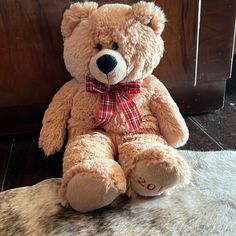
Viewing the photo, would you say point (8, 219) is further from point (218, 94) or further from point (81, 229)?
point (218, 94)

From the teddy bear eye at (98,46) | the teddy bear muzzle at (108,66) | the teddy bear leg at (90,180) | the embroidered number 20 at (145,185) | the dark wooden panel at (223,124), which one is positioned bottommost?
the dark wooden panel at (223,124)

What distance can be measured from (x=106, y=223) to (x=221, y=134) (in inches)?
21.3

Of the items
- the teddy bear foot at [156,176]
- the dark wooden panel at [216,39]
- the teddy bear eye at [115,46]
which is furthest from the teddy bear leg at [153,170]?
the dark wooden panel at [216,39]

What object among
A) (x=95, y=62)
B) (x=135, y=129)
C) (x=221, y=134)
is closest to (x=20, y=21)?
(x=95, y=62)

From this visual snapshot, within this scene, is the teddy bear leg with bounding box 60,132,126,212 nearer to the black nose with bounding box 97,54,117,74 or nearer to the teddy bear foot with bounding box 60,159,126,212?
the teddy bear foot with bounding box 60,159,126,212

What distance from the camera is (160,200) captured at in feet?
2.66

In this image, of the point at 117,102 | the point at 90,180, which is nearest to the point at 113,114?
the point at 117,102

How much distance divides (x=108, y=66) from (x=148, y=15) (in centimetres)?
17

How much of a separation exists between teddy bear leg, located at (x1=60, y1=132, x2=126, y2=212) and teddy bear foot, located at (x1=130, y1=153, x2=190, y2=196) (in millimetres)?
36

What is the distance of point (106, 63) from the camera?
2.62 feet

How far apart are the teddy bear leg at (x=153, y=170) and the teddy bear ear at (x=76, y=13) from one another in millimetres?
348

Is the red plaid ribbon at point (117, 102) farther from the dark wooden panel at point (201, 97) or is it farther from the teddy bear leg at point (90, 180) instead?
the dark wooden panel at point (201, 97)

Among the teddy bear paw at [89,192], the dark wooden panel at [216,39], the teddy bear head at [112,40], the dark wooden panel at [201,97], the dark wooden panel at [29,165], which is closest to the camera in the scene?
the teddy bear paw at [89,192]

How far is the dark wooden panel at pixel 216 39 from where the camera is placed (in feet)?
3.50
